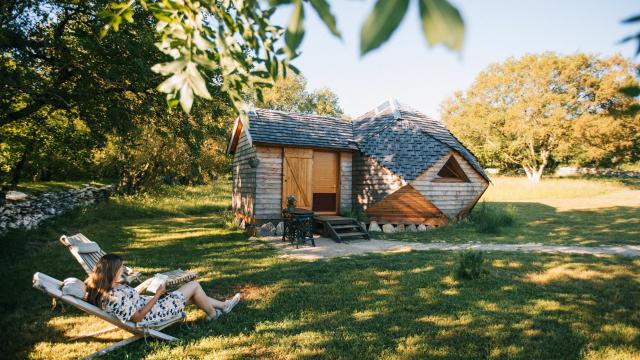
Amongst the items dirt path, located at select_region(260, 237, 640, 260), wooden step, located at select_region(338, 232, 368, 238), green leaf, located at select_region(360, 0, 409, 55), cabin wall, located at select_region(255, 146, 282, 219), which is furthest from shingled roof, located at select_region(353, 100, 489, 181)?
green leaf, located at select_region(360, 0, 409, 55)

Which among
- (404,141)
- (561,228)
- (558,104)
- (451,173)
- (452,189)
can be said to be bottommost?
(561,228)

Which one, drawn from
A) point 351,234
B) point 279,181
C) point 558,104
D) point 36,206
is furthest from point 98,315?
point 558,104

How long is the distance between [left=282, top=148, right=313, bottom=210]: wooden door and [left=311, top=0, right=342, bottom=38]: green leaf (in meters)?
11.4

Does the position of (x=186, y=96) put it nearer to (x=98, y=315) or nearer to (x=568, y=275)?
(x=98, y=315)

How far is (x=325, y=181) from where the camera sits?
13367 millimetres

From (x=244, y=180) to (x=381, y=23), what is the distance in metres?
13.2

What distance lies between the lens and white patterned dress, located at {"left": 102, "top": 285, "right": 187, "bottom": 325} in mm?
3959

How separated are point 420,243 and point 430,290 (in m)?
4.64

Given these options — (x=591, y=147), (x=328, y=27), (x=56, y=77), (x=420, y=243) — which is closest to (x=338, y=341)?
(x=328, y=27)

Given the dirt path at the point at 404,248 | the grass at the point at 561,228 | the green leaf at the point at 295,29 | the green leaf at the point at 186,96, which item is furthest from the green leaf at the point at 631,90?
the grass at the point at 561,228

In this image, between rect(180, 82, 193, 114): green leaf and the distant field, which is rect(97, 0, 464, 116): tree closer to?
rect(180, 82, 193, 114): green leaf

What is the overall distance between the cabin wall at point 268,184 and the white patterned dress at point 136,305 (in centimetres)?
770

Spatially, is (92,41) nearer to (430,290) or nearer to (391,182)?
(430,290)

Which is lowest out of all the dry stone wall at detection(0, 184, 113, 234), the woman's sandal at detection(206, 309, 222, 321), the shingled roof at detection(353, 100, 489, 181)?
the woman's sandal at detection(206, 309, 222, 321)
